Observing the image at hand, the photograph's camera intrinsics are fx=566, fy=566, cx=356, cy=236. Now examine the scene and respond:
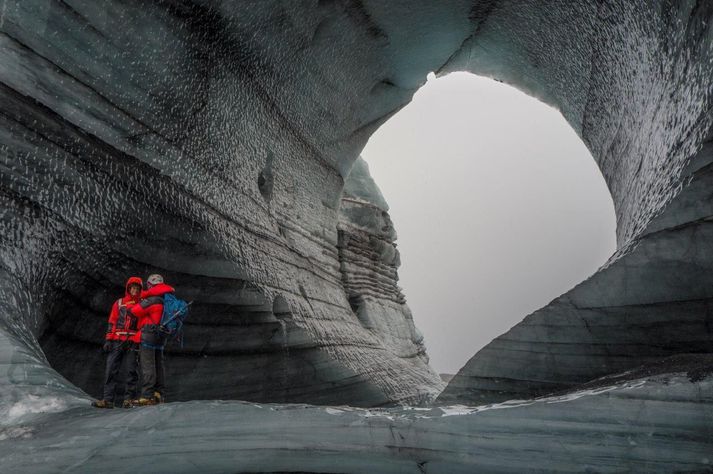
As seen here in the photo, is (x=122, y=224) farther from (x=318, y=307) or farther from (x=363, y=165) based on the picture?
(x=363, y=165)

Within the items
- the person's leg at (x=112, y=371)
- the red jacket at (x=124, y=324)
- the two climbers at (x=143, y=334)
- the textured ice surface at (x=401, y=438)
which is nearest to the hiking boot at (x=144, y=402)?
the two climbers at (x=143, y=334)

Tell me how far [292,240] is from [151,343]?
267cm

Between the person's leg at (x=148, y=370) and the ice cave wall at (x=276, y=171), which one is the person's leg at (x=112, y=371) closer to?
the person's leg at (x=148, y=370)

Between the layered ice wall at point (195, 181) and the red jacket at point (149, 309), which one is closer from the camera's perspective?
the red jacket at point (149, 309)

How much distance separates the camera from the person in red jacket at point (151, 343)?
2.41 metres

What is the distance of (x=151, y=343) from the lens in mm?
2414

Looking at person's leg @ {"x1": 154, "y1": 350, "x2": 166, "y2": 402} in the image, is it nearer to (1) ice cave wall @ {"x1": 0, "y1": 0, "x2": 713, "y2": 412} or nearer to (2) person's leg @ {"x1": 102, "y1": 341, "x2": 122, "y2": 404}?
(2) person's leg @ {"x1": 102, "y1": 341, "x2": 122, "y2": 404}

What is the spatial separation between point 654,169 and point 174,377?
304 centimetres

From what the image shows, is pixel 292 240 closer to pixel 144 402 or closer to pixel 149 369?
pixel 149 369

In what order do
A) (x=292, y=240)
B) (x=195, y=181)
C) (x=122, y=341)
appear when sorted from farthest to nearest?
(x=292, y=240), (x=195, y=181), (x=122, y=341)

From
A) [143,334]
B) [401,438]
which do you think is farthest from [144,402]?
[401,438]

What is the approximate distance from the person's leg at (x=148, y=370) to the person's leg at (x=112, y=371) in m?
0.10

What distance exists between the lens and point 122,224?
3.13 meters

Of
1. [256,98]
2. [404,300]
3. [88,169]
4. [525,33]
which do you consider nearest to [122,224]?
[88,169]
